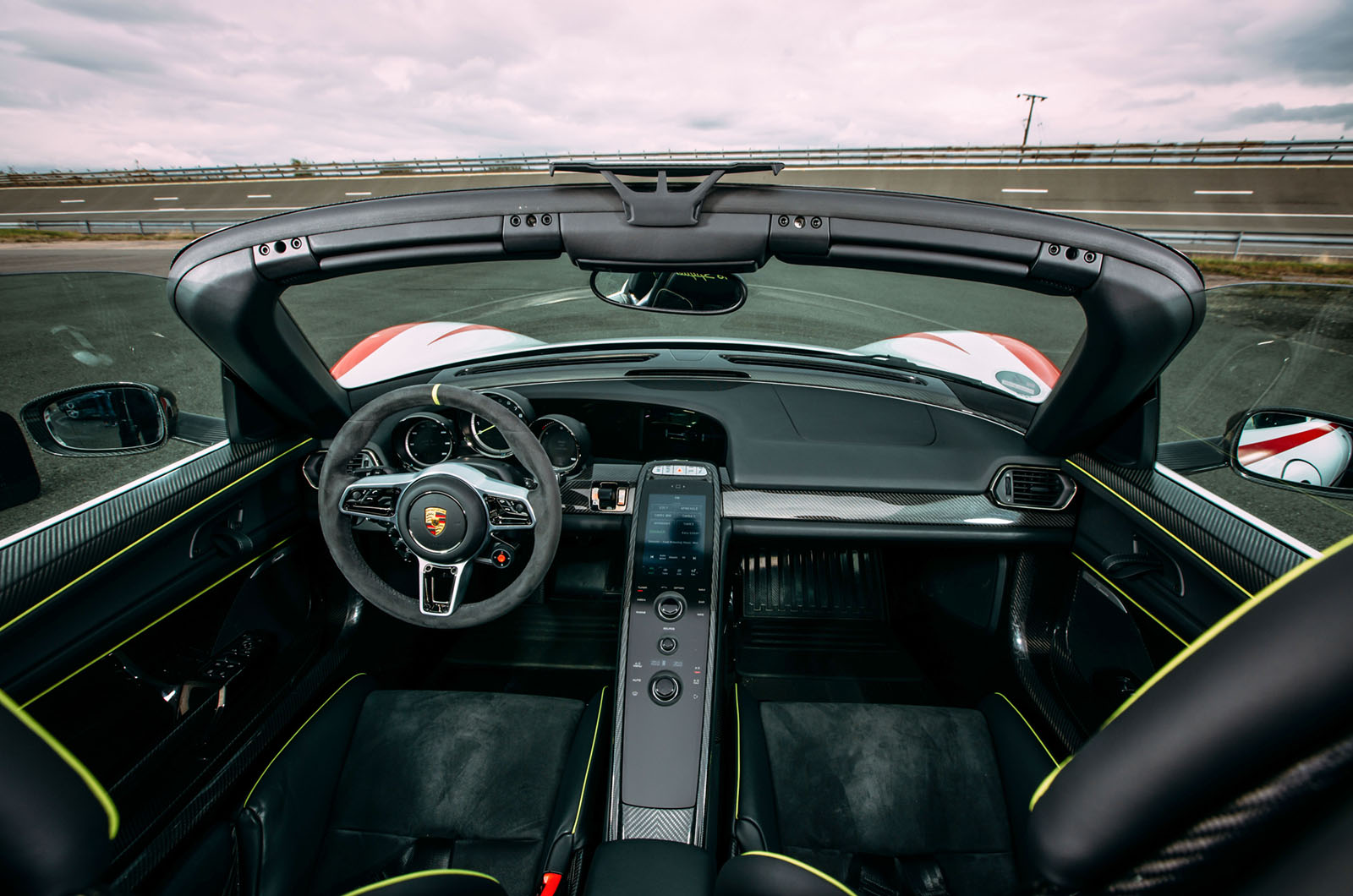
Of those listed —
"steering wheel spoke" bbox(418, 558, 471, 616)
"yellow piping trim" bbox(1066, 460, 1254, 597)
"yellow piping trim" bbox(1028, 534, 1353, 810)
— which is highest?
"yellow piping trim" bbox(1028, 534, 1353, 810)

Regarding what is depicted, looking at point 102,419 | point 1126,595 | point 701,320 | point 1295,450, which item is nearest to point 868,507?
point 1126,595

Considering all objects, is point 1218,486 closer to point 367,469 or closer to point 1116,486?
point 1116,486

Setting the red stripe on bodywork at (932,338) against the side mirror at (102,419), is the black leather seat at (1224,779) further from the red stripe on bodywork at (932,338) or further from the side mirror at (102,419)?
the red stripe on bodywork at (932,338)

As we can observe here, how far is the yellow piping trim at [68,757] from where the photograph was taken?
3.02ft

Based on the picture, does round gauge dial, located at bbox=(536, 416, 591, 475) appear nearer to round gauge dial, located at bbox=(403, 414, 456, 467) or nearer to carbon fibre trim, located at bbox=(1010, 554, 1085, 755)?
round gauge dial, located at bbox=(403, 414, 456, 467)

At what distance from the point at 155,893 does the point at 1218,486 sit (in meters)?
3.04

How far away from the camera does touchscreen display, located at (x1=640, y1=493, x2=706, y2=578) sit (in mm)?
2428

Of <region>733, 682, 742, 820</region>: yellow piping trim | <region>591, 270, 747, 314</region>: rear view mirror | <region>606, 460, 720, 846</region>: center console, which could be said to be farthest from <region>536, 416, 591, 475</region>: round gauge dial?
<region>733, 682, 742, 820</region>: yellow piping trim

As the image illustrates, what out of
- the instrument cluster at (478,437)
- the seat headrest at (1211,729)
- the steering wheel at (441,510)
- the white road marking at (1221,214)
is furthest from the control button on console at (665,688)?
the white road marking at (1221,214)

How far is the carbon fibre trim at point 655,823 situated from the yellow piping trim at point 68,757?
1.27 metres

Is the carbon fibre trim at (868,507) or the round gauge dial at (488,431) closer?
the round gauge dial at (488,431)

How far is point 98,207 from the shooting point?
926 inches

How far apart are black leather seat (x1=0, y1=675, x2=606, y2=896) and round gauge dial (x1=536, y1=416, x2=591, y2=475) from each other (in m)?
0.89

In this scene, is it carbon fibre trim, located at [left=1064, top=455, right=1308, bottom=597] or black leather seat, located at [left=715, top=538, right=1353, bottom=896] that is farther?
carbon fibre trim, located at [left=1064, top=455, right=1308, bottom=597]
